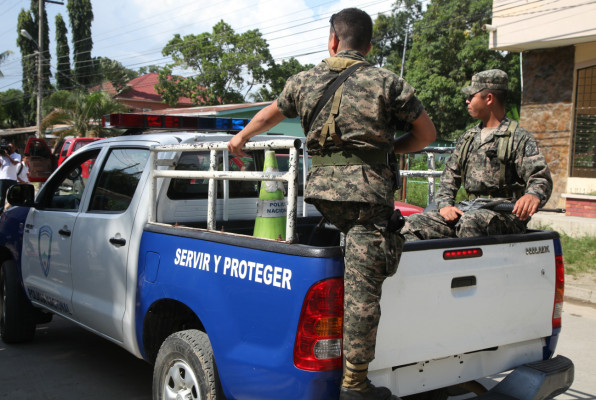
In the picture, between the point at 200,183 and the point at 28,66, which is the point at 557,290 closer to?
the point at 200,183

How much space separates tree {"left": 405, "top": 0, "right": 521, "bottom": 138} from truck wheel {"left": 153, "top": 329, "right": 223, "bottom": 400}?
2963cm

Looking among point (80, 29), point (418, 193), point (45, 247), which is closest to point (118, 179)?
point (45, 247)

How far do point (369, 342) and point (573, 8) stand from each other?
10.9 metres

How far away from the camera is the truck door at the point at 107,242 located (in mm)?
3512

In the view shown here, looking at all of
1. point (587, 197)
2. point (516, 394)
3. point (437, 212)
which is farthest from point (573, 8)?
point (516, 394)

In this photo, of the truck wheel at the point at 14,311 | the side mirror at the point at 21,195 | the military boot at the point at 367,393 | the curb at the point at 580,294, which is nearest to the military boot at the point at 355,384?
the military boot at the point at 367,393

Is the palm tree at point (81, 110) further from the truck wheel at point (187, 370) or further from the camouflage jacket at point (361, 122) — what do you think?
the camouflage jacket at point (361, 122)

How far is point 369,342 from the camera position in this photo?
227cm

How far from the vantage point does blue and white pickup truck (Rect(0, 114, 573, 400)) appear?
2.39 metres

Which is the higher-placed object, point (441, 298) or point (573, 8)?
point (573, 8)

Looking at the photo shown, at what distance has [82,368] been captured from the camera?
14.6 feet

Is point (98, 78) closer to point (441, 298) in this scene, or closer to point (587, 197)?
point (587, 197)

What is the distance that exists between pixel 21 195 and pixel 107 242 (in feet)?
4.28

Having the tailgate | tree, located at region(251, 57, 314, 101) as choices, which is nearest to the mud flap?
the tailgate
